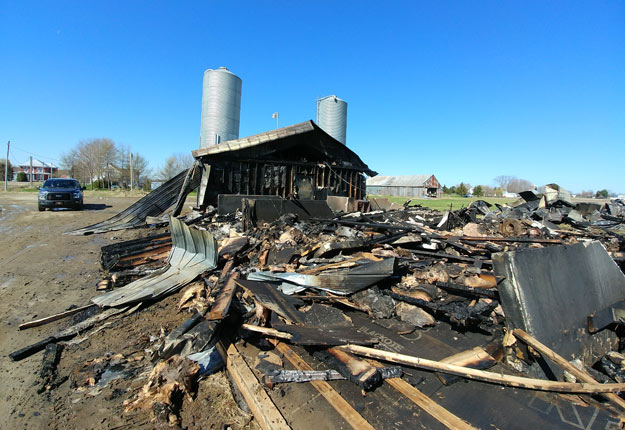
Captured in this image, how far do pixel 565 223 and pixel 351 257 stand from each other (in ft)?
45.2

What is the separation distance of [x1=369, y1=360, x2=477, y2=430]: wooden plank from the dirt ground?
4.42ft

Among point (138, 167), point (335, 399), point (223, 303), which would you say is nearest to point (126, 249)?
point (223, 303)

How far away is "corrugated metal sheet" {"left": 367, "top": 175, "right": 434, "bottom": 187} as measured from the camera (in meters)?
63.2

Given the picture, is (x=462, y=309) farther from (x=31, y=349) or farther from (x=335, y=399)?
(x=31, y=349)

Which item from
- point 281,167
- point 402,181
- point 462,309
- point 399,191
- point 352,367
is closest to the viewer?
point 352,367

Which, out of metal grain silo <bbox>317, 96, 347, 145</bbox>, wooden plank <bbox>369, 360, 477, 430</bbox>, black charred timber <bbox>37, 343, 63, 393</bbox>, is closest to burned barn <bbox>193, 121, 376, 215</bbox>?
metal grain silo <bbox>317, 96, 347, 145</bbox>

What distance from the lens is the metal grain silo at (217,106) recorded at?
13.8 meters

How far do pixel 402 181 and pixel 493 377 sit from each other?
6860 centimetres

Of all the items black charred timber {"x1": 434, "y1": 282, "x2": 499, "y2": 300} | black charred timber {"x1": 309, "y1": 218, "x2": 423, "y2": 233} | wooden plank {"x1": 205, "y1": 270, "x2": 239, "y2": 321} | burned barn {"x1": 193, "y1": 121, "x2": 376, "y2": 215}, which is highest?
burned barn {"x1": 193, "y1": 121, "x2": 376, "y2": 215}

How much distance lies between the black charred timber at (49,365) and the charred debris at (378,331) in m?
Result: 0.01

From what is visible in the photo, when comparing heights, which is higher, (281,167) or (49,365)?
(281,167)

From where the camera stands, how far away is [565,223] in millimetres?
13367

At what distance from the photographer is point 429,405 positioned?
2422 millimetres

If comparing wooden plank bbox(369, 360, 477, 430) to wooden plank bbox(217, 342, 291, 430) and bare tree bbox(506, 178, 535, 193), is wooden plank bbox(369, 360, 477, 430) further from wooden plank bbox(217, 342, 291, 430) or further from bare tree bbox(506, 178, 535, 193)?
bare tree bbox(506, 178, 535, 193)
